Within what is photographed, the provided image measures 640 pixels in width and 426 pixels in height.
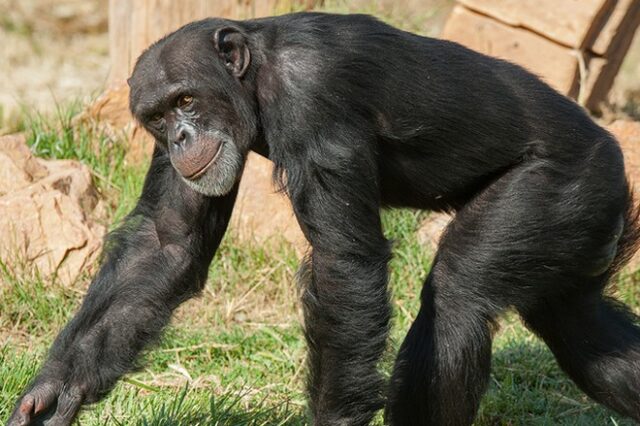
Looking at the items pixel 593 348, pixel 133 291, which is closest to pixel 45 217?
pixel 133 291

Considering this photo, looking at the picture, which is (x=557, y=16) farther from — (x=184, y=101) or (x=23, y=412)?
(x=23, y=412)

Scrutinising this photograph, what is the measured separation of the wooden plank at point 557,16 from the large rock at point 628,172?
1.15 meters

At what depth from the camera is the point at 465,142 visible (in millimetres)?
5645

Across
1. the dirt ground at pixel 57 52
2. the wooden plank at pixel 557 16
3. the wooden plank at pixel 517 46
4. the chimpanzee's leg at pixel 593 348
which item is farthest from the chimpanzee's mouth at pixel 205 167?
the dirt ground at pixel 57 52

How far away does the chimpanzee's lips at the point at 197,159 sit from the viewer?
5543mm

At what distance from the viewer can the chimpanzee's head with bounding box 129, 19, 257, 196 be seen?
18.2ft

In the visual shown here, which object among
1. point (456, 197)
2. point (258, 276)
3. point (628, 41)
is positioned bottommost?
point (258, 276)

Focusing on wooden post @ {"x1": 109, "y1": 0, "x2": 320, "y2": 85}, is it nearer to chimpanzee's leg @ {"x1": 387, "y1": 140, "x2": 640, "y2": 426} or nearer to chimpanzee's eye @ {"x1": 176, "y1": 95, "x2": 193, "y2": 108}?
chimpanzee's eye @ {"x1": 176, "y1": 95, "x2": 193, "y2": 108}

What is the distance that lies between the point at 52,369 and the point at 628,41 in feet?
22.0

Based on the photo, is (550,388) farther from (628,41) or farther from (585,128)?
(628,41)

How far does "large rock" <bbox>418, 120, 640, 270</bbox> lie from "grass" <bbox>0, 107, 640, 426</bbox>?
0.09 metres

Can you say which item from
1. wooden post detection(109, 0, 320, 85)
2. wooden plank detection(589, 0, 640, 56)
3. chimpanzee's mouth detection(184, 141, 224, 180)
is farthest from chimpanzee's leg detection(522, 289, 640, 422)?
wooden post detection(109, 0, 320, 85)

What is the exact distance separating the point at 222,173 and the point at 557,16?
5.13 metres

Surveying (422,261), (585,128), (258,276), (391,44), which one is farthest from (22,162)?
(585,128)
